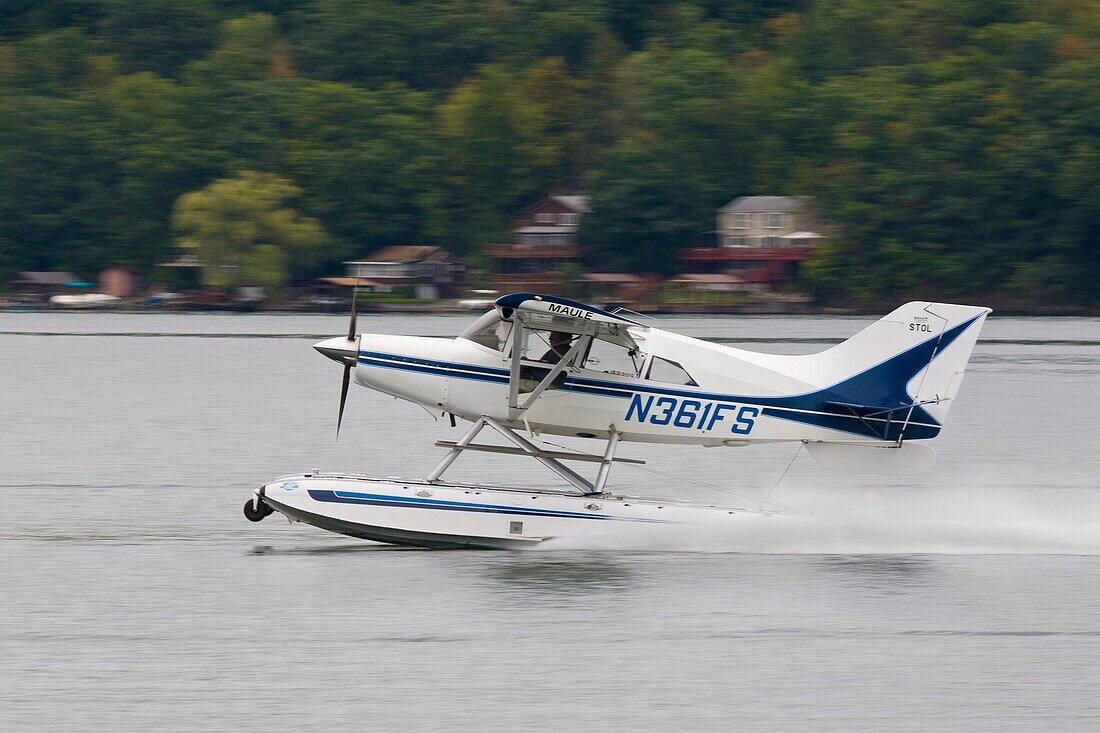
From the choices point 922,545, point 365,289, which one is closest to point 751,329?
→ point 365,289

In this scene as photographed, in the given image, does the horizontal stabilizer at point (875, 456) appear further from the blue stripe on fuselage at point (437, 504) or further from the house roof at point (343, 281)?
the house roof at point (343, 281)

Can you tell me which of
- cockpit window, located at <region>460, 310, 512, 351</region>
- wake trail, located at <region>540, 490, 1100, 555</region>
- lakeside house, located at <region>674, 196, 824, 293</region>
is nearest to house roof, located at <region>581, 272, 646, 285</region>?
lakeside house, located at <region>674, 196, 824, 293</region>

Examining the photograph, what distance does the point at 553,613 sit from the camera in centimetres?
1183

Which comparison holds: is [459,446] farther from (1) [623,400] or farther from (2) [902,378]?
(2) [902,378]

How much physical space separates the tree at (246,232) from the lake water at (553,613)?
5227 cm

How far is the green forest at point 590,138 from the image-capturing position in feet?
234

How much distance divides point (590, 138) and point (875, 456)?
84684mm

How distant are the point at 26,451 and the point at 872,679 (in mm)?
14853

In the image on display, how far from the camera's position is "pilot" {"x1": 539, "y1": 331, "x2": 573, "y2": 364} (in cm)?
1326

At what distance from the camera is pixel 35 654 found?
10828mm

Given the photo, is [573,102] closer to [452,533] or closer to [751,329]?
[751,329]

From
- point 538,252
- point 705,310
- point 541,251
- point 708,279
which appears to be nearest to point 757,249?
point 708,279

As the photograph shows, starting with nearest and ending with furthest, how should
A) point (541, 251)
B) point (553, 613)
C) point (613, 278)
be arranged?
point (553, 613), point (613, 278), point (541, 251)

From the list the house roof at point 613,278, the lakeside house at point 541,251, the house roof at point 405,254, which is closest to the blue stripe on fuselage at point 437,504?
the house roof at point 613,278
